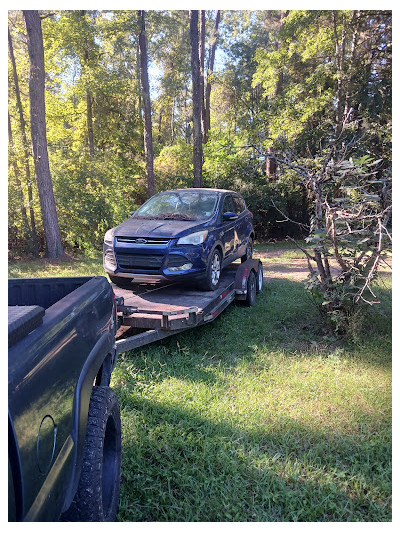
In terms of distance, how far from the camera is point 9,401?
120cm

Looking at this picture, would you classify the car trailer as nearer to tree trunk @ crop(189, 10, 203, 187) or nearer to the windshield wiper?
the windshield wiper

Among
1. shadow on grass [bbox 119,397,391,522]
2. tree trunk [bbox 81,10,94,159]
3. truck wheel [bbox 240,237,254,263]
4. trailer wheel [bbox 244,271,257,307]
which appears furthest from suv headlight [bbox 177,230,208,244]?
tree trunk [bbox 81,10,94,159]

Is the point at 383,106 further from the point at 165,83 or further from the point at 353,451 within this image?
the point at 353,451

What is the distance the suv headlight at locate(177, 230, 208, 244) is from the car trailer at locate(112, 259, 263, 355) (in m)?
0.58

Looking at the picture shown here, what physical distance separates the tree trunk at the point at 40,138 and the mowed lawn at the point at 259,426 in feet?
21.1

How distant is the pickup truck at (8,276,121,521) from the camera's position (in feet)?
4.06

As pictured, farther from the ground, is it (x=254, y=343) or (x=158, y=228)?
(x=158, y=228)

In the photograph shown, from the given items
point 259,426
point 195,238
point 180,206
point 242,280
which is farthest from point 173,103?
point 259,426

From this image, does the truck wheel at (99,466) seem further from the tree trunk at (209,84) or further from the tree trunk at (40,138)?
the tree trunk at (209,84)

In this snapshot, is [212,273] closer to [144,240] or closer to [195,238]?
[195,238]

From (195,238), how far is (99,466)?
300cm

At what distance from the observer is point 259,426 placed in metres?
2.74

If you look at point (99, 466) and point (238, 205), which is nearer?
point (99, 466)

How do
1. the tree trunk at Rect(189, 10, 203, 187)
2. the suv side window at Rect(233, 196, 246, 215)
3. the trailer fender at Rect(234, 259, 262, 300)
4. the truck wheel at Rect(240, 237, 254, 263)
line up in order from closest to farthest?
the trailer fender at Rect(234, 259, 262, 300)
the suv side window at Rect(233, 196, 246, 215)
the truck wheel at Rect(240, 237, 254, 263)
the tree trunk at Rect(189, 10, 203, 187)
